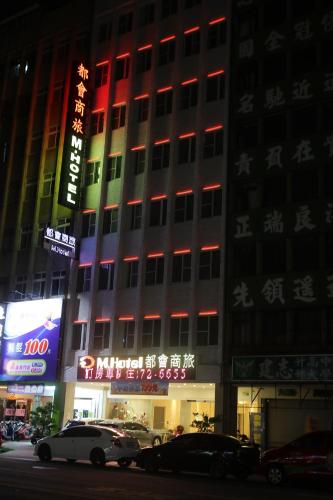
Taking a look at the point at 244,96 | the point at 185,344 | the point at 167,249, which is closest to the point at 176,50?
the point at 244,96

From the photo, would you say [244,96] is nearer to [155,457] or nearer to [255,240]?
[255,240]

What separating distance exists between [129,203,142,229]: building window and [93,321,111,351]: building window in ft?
18.9

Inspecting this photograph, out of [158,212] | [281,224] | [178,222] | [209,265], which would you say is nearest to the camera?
[281,224]

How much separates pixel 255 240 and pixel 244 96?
27.1ft

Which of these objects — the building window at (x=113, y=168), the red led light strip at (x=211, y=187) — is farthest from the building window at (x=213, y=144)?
the building window at (x=113, y=168)

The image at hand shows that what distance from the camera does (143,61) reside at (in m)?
Answer: 39.2

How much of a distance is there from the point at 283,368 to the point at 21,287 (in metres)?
19.3

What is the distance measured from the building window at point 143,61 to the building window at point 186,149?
6181mm

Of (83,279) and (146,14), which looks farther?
(146,14)

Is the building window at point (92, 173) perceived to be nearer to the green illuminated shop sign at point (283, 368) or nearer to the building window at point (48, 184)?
the building window at point (48, 184)

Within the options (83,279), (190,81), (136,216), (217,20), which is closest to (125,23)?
(217,20)

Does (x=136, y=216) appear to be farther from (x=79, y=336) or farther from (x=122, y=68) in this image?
(x=122, y=68)

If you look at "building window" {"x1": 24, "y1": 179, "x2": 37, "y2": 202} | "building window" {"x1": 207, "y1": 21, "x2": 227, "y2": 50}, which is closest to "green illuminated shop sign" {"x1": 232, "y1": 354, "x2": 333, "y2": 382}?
"building window" {"x1": 207, "y1": 21, "x2": 227, "y2": 50}

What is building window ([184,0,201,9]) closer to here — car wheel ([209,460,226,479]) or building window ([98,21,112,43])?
building window ([98,21,112,43])
